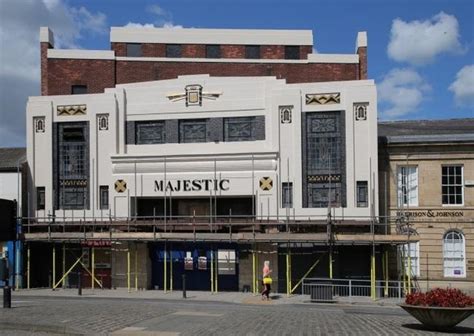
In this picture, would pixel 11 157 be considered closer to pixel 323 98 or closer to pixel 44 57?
pixel 44 57

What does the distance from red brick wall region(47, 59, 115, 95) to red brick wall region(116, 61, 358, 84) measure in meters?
0.76

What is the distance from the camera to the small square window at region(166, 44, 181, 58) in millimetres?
44125

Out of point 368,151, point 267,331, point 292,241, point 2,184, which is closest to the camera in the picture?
point 267,331

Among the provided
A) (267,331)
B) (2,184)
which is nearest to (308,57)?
(2,184)

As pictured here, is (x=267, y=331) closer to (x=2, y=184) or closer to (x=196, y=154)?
(x=196, y=154)

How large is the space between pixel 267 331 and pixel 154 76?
29.4 metres

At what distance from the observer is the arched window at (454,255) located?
32844 mm

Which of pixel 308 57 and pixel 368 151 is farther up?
pixel 308 57

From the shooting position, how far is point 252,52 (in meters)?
44.2

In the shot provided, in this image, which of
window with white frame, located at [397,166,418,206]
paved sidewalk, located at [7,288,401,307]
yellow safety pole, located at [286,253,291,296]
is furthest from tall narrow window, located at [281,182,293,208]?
window with white frame, located at [397,166,418,206]

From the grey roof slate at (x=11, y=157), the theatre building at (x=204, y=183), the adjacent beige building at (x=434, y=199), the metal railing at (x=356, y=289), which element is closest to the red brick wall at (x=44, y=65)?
the grey roof slate at (x=11, y=157)

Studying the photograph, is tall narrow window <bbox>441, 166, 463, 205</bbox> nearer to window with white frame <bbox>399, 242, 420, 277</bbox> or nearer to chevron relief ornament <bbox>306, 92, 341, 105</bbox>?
window with white frame <bbox>399, 242, 420, 277</bbox>

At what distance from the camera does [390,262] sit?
33094mm

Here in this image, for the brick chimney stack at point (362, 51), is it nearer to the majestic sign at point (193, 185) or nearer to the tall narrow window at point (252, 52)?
the tall narrow window at point (252, 52)
